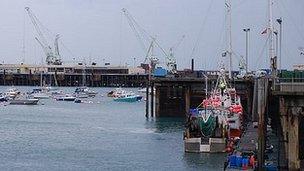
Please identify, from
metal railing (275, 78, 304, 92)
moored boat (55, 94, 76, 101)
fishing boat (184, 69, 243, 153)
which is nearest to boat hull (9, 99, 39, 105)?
moored boat (55, 94, 76, 101)

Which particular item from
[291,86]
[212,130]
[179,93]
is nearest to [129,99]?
[179,93]

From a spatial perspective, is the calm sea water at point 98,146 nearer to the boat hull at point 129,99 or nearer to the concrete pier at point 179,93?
the concrete pier at point 179,93

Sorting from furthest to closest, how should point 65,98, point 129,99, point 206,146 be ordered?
point 65,98 < point 129,99 < point 206,146

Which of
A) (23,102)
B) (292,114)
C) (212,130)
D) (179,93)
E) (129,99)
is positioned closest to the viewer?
(292,114)

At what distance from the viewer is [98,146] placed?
218ft

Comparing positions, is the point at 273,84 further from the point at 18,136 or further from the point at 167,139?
the point at 18,136

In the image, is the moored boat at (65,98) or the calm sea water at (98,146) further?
the moored boat at (65,98)

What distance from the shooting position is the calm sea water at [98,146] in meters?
53.1

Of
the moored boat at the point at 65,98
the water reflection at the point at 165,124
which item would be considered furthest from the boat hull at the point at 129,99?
the water reflection at the point at 165,124

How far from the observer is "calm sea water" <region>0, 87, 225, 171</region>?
174ft

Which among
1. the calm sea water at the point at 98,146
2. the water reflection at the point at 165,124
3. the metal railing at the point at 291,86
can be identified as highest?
the metal railing at the point at 291,86

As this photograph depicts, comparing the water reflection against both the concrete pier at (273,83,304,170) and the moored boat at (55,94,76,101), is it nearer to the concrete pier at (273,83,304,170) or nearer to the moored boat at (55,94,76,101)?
the concrete pier at (273,83,304,170)

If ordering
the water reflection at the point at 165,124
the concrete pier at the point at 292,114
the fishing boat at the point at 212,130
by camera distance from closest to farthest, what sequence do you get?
the concrete pier at the point at 292,114 < the fishing boat at the point at 212,130 < the water reflection at the point at 165,124

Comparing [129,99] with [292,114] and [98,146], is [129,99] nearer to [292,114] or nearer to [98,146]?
[98,146]
